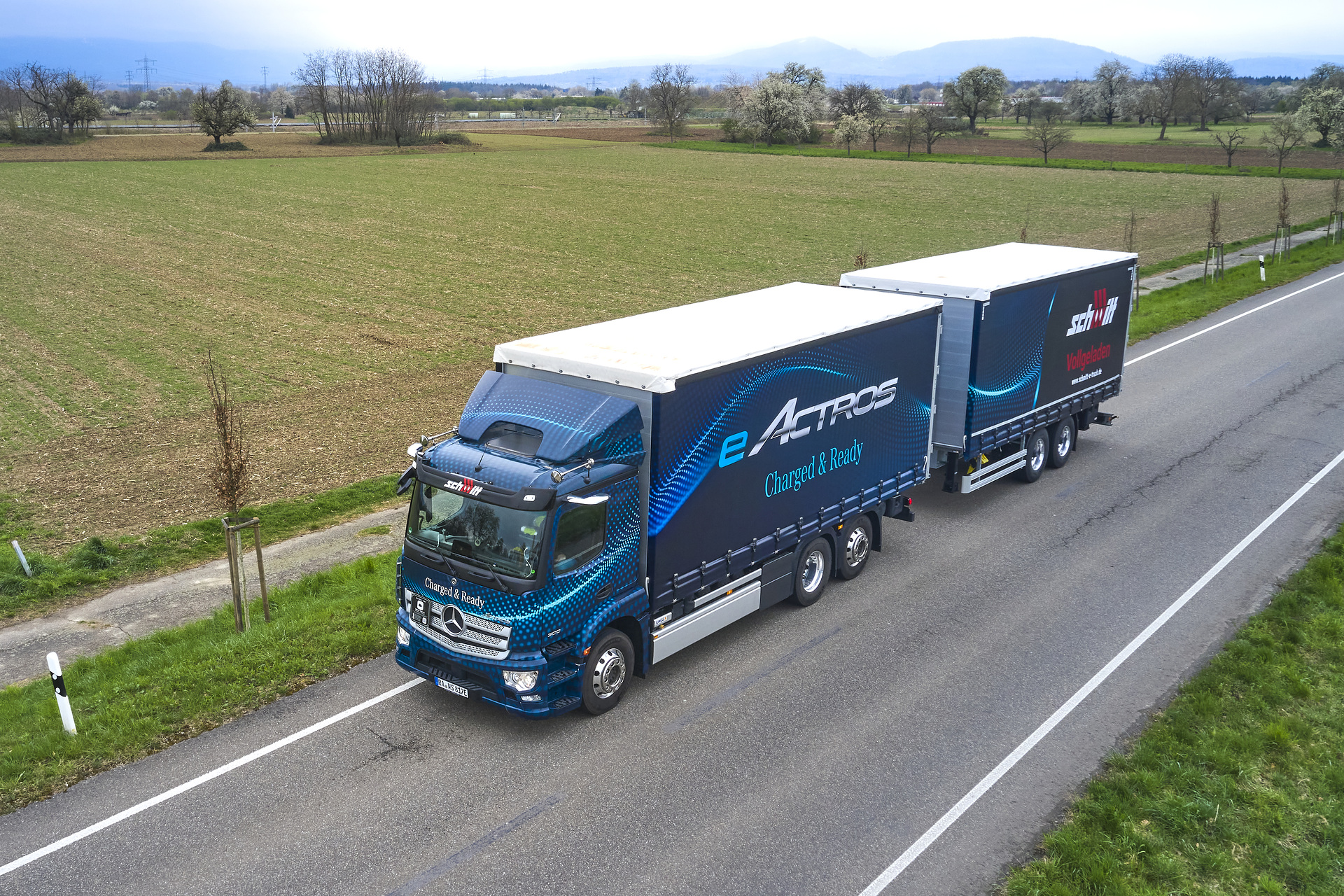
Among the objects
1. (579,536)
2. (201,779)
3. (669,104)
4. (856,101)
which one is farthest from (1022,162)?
(201,779)

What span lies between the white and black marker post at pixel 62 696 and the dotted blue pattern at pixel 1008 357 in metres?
12.1

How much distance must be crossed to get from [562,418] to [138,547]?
8727 millimetres

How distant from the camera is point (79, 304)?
33.3m

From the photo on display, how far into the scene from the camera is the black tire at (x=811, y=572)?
12.8m

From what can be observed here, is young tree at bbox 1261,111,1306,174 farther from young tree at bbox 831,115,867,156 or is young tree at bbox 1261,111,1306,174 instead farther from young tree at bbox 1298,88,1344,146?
young tree at bbox 831,115,867,156

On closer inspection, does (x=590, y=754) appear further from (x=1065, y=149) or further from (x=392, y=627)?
(x=1065, y=149)

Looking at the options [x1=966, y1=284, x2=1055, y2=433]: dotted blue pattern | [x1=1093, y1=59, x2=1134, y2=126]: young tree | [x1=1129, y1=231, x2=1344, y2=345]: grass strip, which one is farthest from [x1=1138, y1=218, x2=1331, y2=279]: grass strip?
[x1=1093, y1=59, x2=1134, y2=126]: young tree

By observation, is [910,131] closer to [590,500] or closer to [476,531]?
[590,500]

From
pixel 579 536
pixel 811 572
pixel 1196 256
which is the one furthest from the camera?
pixel 1196 256

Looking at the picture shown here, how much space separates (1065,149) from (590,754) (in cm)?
10210

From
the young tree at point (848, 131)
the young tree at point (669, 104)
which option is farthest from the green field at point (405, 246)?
the young tree at point (669, 104)

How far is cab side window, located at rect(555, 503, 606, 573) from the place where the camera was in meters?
9.55

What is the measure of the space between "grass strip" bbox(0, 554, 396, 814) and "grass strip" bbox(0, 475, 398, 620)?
2.39 metres

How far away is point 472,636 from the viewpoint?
9969mm
